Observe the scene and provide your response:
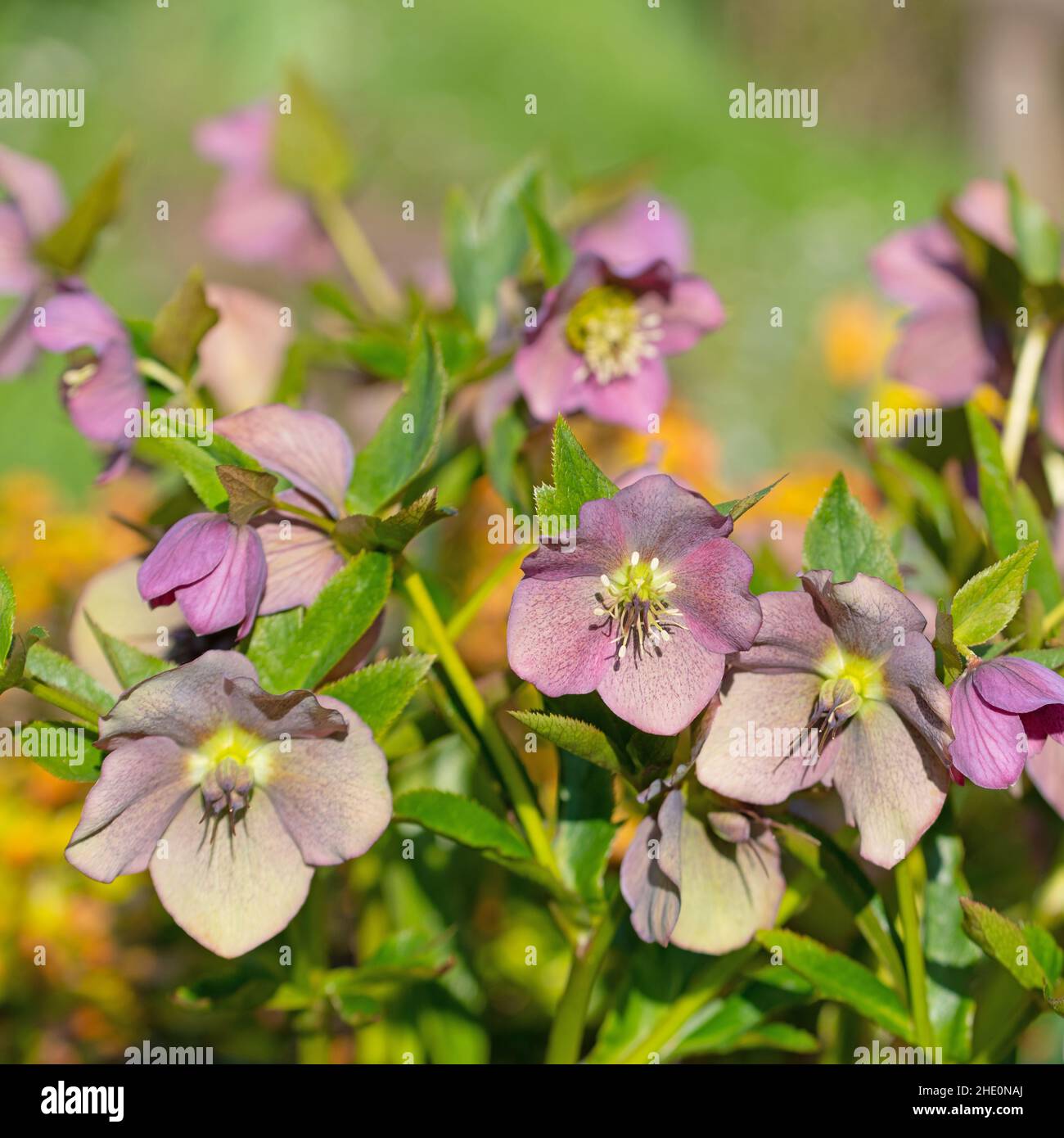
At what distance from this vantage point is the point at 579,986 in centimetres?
70

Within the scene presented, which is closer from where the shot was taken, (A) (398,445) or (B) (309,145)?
(A) (398,445)

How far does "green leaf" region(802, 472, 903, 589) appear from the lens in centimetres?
64

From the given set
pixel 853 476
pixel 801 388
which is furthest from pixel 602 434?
pixel 801 388

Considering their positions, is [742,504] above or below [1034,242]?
below

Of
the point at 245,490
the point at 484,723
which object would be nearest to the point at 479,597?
the point at 484,723

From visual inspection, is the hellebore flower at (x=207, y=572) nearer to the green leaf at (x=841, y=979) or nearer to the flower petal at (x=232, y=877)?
the flower petal at (x=232, y=877)

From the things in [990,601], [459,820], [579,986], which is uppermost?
[990,601]

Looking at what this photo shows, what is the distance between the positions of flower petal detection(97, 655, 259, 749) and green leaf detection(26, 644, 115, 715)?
0.06 metres

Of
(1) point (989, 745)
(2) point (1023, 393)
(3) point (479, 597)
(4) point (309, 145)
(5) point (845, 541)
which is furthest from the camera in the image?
(4) point (309, 145)

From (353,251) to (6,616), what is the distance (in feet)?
1.97

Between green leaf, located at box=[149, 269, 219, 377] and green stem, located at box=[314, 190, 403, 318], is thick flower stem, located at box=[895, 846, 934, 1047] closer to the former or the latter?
green leaf, located at box=[149, 269, 219, 377]

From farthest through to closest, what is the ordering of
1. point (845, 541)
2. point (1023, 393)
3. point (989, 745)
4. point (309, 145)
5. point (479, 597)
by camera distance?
point (309, 145)
point (1023, 393)
point (479, 597)
point (845, 541)
point (989, 745)

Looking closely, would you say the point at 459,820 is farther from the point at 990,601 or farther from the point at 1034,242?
the point at 1034,242

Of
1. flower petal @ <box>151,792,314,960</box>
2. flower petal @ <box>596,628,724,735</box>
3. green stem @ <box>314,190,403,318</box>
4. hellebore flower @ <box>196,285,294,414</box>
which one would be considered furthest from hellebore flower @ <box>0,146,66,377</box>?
flower petal @ <box>596,628,724,735</box>
